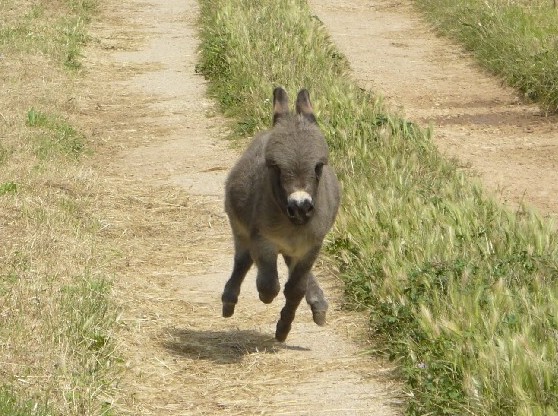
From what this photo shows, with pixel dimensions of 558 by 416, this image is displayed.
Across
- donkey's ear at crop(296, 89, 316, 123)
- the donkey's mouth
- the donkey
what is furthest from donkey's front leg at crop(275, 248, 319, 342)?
donkey's ear at crop(296, 89, 316, 123)

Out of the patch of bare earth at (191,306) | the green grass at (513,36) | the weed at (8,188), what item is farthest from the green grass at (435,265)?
the green grass at (513,36)

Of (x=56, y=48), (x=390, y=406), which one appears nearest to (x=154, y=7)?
(x=56, y=48)

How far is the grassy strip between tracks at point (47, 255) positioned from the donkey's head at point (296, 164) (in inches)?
51.1

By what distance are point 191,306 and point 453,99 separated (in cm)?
1000

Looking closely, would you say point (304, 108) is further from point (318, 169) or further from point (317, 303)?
point (317, 303)

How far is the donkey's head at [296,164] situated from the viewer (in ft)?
24.3

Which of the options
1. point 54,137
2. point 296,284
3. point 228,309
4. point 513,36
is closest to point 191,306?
point 228,309

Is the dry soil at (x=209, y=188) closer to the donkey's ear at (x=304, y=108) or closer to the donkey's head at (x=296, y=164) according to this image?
the donkey's head at (x=296, y=164)

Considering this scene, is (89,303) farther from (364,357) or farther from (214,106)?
(214,106)

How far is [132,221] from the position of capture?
37.0ft

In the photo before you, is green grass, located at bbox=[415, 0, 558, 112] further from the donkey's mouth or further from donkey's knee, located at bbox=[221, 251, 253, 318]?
the donkey's mouth

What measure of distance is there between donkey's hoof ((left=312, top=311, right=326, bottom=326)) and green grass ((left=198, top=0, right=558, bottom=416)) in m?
0.32

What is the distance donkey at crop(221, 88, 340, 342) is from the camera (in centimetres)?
753

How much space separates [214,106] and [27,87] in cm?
234
